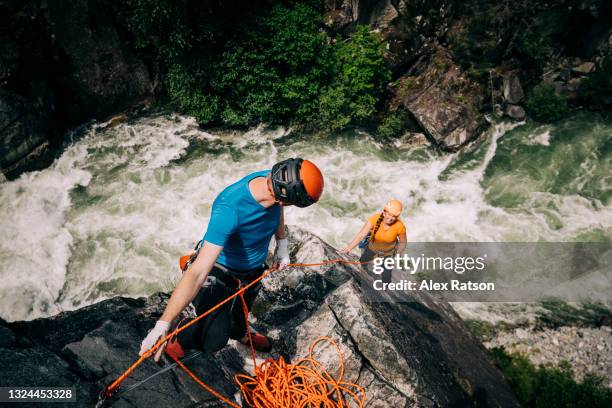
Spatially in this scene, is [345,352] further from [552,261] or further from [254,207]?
[552,261]

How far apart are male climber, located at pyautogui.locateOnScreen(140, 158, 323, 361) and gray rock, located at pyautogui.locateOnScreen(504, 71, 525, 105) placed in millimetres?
10472

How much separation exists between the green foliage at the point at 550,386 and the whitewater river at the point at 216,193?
3137mm

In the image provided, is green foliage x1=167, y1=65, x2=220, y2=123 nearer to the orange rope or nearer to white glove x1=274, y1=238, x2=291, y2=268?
white glove x1=274, y1=238, x2=291, y2=268

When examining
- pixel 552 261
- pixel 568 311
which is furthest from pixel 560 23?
pixel 568 311

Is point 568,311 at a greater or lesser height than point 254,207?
lesser

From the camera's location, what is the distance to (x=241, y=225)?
2.90 meters

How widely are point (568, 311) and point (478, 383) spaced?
163 inches

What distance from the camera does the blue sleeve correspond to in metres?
2.66

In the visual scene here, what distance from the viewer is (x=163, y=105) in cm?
1173

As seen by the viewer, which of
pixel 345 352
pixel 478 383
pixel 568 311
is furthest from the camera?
pixel 568 311

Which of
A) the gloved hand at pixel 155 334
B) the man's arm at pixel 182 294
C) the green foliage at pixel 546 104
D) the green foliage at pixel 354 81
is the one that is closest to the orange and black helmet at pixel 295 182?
the man's arm at pixel 182 294

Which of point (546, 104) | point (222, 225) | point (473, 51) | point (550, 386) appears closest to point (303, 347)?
point (222, 225)

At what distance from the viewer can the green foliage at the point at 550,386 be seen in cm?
544

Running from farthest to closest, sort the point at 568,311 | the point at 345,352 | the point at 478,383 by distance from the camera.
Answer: the point at 568,311
the point at 478,383
the point at 345,352
